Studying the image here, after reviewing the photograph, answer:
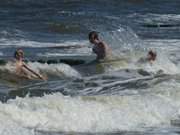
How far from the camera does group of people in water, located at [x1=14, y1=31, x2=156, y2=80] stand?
18.8 meters

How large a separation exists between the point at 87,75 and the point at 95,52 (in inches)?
58.8

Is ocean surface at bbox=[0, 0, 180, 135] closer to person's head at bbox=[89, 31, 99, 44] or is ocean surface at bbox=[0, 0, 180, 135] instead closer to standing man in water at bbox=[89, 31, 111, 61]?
standing man in water at bbox=[89, 31, 111, 61]

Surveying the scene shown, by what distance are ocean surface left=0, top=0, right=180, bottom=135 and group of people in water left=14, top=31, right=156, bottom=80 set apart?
10.8 inches

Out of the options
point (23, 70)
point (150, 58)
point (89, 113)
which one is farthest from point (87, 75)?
point (89, 113)

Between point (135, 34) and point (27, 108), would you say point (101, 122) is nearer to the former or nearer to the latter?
point (27, 108)

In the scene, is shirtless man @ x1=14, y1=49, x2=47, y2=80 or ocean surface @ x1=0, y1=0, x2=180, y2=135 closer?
ocean surface @ x1=0, y1=0, x2=180, y2=135

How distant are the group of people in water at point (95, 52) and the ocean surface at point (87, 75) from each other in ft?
0.90

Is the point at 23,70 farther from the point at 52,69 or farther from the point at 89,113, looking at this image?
the point at 89,113

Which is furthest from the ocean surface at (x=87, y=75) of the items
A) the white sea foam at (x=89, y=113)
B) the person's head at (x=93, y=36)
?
the person's head at (x=93, y=36)

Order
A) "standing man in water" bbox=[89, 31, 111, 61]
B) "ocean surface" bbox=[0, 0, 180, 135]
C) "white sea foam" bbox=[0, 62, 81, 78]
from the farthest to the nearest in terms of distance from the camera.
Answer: "standing man in water" bbox=[89, 31, 111, 61] < "white sea foam" bbox=[0, 62, 81, 78] < "ocean surface" bbox=[0, 0, 180, 135]

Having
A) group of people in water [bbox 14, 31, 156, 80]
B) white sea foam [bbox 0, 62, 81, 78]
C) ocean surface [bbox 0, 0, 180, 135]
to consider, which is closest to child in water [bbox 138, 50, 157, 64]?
group of people in water [bbox 14, 31, 156, 80]

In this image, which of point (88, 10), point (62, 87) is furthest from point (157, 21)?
point (62, 87)

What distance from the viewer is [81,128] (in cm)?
1272

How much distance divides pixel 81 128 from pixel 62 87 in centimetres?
485
